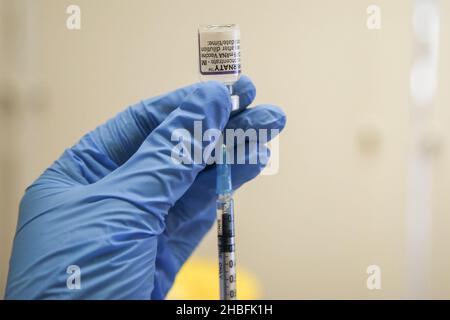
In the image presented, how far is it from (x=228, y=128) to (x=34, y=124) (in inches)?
42.0

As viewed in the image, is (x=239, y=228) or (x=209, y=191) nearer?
(x=209, y=191)

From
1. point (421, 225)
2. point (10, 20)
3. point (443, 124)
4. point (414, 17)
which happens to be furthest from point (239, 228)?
point (10, 20)

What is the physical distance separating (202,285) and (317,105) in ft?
2.00

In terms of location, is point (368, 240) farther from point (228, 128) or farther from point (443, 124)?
point (228, 128)

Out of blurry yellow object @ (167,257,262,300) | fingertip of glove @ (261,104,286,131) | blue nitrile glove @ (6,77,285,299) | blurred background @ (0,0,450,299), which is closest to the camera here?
blue nitrile glove @ (6,77,285,299)

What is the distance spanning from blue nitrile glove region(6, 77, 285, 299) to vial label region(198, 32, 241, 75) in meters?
0.06

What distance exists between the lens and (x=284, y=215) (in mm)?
1849

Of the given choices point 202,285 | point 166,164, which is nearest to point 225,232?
A: point 166,164

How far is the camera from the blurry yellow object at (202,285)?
5.12 feet

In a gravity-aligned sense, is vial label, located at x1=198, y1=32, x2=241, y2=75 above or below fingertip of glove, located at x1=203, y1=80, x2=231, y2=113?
above

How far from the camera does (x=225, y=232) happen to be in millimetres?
965

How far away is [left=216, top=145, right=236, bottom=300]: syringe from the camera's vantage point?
0.96 metres

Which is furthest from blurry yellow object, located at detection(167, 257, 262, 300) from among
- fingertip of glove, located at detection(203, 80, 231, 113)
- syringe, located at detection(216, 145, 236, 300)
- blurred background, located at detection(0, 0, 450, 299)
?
fingertip of glove, located at detection(203, 80, 231, 113)

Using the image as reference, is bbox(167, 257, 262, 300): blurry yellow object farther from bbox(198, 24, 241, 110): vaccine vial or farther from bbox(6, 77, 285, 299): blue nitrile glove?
bbox(198, 24, 241, 110): vaccine vial
